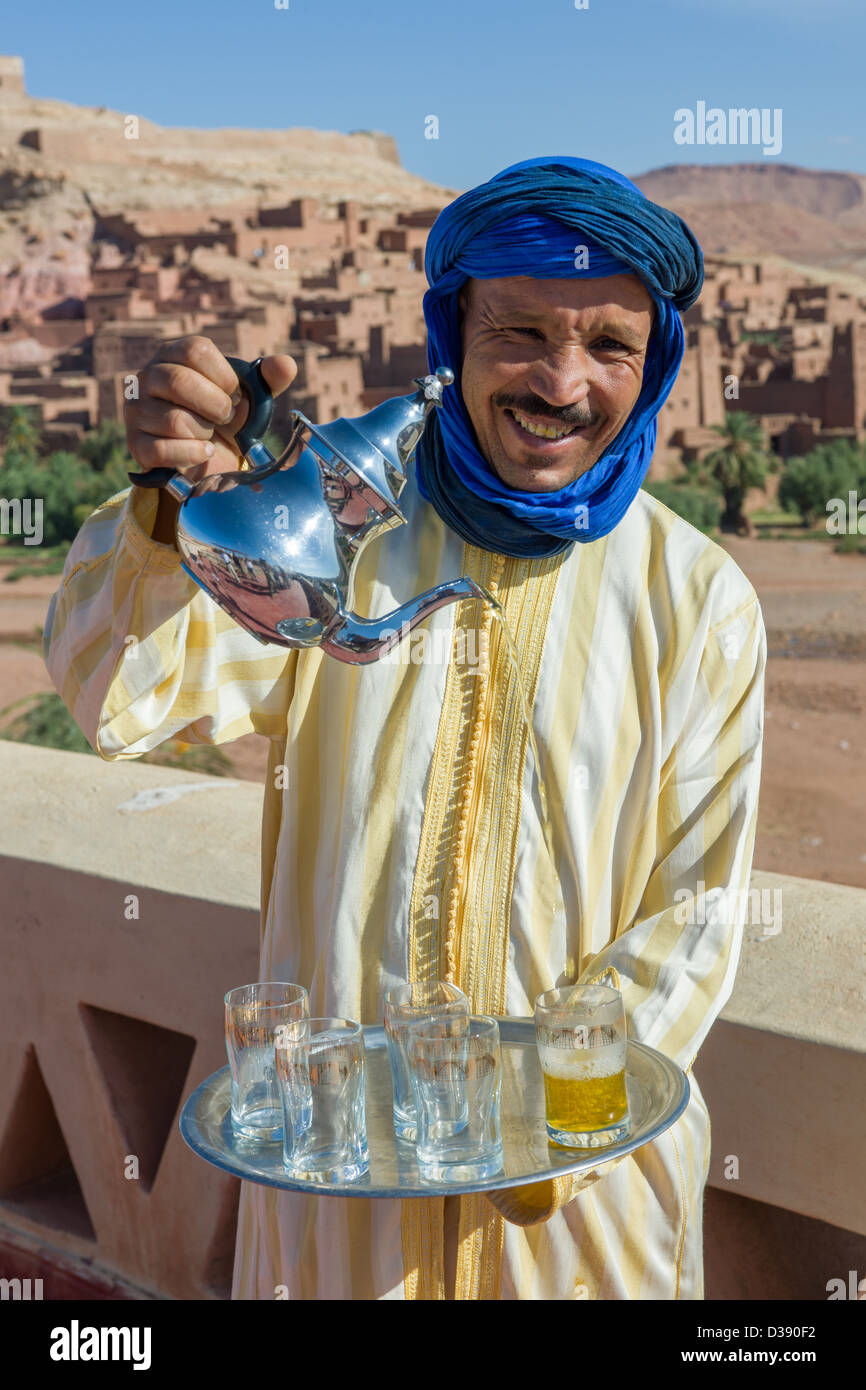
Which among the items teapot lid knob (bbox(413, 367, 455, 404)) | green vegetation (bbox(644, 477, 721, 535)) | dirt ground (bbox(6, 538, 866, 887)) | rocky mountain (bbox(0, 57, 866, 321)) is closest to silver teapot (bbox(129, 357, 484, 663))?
teapot lid knob (bbox(413, 367, 455, 404))

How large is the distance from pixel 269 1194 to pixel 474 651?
20.9 inches

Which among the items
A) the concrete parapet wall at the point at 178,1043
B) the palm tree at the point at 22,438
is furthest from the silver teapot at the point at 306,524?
the palm tree at the point at 22,438

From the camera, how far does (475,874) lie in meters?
1.29

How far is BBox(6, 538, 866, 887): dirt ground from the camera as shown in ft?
37.9

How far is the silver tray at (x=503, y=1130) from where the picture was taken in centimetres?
103

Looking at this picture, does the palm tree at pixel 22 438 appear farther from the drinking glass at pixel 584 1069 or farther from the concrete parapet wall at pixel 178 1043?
the drinking glass at pixel 584 1069

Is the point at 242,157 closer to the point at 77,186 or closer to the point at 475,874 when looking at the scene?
the point at 77,186

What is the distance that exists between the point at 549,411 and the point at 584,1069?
542mm

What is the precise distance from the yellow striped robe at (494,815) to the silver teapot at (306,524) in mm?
143

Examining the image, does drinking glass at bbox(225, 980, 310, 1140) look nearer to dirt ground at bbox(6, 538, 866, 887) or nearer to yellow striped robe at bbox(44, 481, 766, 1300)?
yellow striped robe at bbox(44, 481, 766, 1300)

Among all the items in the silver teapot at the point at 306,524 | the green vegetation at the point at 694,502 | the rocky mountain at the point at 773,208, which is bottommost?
the silver teapot at the point at 306,524

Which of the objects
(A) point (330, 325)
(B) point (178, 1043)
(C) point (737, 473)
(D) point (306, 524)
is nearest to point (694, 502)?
(C) point (737, 473)

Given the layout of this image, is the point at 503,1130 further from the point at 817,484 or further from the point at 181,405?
the point at 817,484
